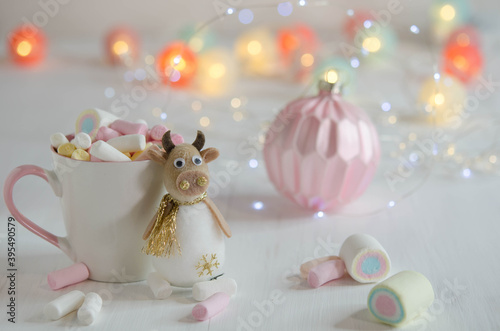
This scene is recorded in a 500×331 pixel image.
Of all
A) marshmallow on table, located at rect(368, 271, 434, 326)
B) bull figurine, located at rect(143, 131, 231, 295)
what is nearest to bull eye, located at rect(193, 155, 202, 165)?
bull figurine, located at rect(143, 131, 231, 295)

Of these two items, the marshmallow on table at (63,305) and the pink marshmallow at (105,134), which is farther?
the pink marshmallow at (105,134)

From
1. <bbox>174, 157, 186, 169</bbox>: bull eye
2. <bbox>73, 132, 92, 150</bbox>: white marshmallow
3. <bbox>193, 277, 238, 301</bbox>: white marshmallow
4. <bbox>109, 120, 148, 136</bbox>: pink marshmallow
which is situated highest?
<bbox>109, 120, 148, 136</bbox>: pink marshmallow

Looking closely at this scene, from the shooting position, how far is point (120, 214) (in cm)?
102

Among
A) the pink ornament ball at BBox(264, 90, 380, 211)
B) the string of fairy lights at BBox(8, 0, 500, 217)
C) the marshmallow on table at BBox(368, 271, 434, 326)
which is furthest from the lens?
the string of fairy lights at BBox(8, 0, 500, 217)

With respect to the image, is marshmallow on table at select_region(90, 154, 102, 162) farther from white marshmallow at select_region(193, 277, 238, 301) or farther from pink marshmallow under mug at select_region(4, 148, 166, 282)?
white marshmallow at select_region(193, 277, 238, 301)

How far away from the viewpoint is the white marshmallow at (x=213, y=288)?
1010 mm

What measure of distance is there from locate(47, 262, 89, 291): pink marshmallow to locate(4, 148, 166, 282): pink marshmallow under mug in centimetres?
1

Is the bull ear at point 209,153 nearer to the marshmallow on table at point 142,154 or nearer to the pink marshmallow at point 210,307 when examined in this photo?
the marshmallow on table at point 142,154

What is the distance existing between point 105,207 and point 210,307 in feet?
0.75

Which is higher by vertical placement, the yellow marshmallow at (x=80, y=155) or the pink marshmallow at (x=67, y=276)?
the yellow marshmallow at (x=80, y=155)

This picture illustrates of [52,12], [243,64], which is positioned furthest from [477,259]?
[52,12]

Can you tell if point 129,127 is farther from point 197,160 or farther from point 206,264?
point 206,264

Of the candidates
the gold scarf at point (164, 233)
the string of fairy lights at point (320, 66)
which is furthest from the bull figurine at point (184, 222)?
the string of fairy lights at point (320, 66)

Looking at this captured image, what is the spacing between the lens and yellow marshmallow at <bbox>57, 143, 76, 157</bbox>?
1.02m
